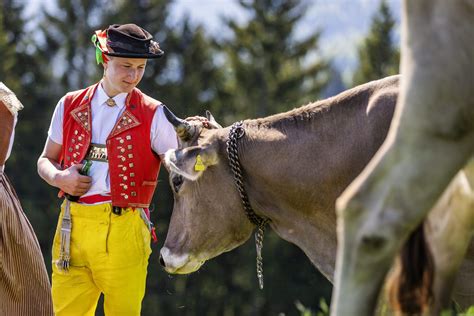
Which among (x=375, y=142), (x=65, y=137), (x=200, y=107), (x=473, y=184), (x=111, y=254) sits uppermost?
(x=473, y=184)

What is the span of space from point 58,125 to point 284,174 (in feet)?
5.52

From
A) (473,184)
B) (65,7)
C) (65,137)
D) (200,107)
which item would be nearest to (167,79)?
(200,107)

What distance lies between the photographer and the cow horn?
696cm

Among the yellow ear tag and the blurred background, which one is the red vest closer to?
the yellow ear tag

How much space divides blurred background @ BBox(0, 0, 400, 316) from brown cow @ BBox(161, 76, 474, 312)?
117ft

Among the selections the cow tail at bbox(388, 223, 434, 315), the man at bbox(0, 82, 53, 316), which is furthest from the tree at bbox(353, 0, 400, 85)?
the cow tail at bbox(388, 223, 434, 315)

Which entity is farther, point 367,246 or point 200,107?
point 200,107

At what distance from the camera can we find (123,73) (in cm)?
704

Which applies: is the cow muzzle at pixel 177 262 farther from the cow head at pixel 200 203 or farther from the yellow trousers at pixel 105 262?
the yellow trousers at pixel 105 262

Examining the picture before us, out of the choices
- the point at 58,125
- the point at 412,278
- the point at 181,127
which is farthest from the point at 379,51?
the point at 412,278

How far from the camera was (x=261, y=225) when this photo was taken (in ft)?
23.2

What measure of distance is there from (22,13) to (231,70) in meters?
10.1

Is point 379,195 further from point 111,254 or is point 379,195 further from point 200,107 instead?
point 200,107

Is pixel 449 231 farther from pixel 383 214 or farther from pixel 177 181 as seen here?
pixel 177 181
